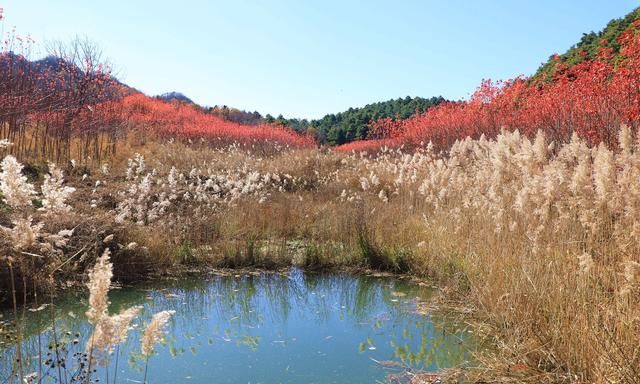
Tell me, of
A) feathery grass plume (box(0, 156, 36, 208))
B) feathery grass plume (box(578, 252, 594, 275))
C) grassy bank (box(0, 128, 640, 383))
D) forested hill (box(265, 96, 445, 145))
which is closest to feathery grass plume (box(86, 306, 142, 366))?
grassy bank (box(0, 128, 640, 383))

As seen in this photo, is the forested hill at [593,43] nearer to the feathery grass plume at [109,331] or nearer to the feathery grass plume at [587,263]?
the feathery grass plume at [587,263]

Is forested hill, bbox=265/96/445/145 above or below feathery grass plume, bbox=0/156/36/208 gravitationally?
above

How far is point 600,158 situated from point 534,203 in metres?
0.62

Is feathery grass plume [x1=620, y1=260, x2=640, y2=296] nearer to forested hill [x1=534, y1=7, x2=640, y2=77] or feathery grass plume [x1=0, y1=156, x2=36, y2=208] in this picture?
feathery grass plume [x1=0, y1=156, x2=36, y2=208]

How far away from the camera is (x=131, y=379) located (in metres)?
3.43

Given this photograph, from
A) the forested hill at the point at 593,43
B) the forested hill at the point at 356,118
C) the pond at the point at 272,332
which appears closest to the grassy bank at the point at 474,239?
the pond at the point at 272,332

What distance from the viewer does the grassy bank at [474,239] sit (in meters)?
3.01

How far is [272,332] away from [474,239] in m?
2.07

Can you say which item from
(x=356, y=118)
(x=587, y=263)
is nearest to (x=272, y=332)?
(x=587, y=263)

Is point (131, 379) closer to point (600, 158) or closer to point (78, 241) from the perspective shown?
point (78, 241)

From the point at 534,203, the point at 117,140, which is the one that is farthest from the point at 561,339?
the point at 117,140

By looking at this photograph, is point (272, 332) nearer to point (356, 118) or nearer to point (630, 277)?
point (630, 277)

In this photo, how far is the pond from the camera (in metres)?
3.62

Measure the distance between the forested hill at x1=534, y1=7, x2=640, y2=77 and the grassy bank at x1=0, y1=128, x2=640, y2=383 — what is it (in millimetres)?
12456
